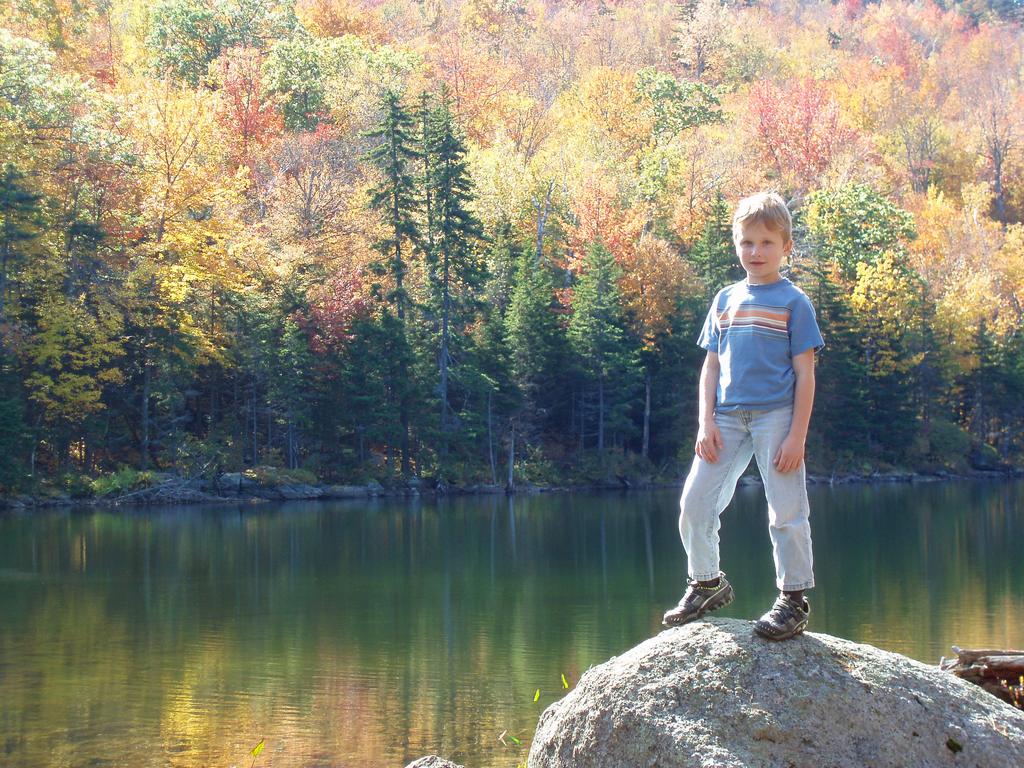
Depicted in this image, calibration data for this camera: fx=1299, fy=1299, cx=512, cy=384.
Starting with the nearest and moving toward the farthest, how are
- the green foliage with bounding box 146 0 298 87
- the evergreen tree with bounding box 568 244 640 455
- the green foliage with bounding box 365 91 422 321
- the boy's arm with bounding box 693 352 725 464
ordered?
1. the boy's arm with bounding box 693 352 725 464
2. the green foliage with bounding box 365 91 422 321
3. the evergreen tree with bounding box 568 244 640 455
4. the green foliage with bounding box 146 0 298 87

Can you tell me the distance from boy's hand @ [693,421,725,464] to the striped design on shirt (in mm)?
471

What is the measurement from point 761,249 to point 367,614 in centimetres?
1263

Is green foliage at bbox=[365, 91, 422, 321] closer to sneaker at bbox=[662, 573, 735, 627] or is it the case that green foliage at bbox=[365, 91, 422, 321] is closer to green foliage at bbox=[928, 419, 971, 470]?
green foliage at bbox=[928, 419, 971, 470]

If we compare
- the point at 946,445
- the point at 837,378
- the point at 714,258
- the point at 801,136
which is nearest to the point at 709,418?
the point at 714,258

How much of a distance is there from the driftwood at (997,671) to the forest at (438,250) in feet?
98.2

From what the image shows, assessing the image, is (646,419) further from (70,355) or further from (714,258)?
(70,355)

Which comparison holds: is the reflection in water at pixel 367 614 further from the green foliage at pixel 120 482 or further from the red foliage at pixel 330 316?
the red foliage at pixel 330 316

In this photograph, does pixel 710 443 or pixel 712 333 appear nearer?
pixel 710 443

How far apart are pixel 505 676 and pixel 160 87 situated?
3745cm

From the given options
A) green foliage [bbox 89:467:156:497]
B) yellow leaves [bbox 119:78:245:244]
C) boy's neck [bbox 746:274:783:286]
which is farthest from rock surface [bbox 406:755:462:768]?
yellow leaves [bbox 119:78:245:244]

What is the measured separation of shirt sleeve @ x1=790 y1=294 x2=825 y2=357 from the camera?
582 cm

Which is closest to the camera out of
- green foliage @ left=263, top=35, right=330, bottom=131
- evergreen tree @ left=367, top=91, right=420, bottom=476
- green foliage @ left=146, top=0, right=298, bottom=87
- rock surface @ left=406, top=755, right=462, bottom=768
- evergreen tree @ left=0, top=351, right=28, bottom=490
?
rock surface @ left=406, top=755, right=462, bottom=768

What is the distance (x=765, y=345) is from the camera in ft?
19.4

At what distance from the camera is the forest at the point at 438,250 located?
3725 cm
